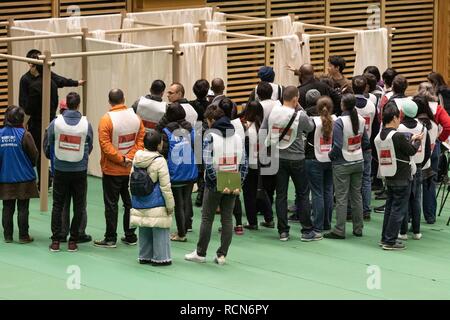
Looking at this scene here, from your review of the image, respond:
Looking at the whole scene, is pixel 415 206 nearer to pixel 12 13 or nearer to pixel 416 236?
pixel 416 236

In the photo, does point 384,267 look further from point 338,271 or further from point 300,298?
point 300,298

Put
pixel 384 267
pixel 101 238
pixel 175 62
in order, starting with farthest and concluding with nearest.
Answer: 1. pixel 175 62
2. pixel 101 238
3. pixel 384 267

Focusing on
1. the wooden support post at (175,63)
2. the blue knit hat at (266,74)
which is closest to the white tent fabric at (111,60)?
the wooden support post at (175,63)

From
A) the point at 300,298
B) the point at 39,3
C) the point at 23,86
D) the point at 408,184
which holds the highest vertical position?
the point at 39,3

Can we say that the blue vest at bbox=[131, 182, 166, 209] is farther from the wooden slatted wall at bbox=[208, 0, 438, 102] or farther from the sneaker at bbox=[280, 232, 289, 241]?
the wooden slatted wall at bbox=[208, 0, 438, 102]

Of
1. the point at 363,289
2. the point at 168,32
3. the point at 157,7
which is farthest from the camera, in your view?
the point at 157,7

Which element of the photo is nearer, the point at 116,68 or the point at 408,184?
the point at 408,184

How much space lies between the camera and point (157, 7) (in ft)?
62.3

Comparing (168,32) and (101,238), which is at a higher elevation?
(168,32)

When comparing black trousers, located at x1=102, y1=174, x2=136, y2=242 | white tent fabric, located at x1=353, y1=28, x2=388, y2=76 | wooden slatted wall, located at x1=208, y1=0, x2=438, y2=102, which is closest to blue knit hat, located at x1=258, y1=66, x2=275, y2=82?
black trousers, located at x1=102, y1=174, x2=136, y2=242

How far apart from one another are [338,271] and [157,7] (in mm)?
8573

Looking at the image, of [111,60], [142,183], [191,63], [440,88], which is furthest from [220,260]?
[440,88]

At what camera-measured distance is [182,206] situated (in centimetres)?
1239
